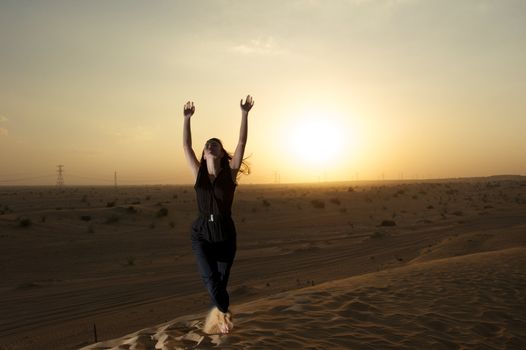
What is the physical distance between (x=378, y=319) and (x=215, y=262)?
2.54 metres

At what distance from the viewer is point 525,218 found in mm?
27031

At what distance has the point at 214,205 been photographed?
4.72 m

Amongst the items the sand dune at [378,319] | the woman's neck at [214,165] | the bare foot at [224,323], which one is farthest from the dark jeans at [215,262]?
the woman's neck at [214,165]

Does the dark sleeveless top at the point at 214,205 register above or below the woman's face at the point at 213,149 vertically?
below

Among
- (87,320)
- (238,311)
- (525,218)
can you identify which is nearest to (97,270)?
(87,320)

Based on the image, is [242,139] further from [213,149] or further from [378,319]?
[378,319]

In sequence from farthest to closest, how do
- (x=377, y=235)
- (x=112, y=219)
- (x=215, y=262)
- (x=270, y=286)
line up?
(x=112, y=219)
(x=377, y=235)
(x=270, y=286)
(x=215, y=262)

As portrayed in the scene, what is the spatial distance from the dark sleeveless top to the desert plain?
3.87ft

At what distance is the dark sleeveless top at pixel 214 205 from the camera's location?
4711 mm

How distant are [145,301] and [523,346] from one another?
24.6ft

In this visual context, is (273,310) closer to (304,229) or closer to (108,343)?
(108,343)

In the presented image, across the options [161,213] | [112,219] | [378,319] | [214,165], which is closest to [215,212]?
[214,165]

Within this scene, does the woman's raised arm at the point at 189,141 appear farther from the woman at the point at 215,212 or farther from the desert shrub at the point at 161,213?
the desert shrub at the point at 161,213

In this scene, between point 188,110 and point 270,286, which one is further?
point 270,286
